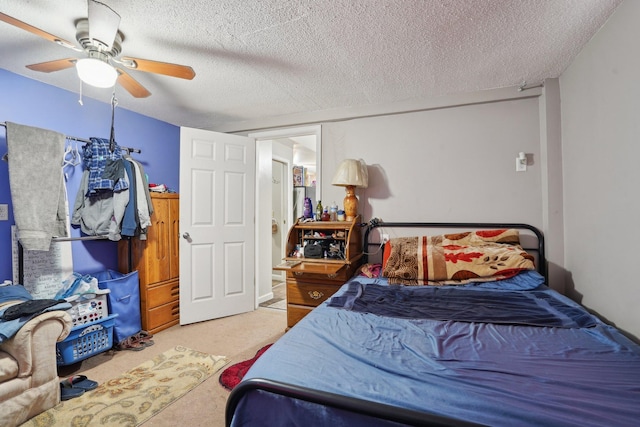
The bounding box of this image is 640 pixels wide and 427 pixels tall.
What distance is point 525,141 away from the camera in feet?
8.43

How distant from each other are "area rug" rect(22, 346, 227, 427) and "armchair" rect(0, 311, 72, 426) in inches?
3.3

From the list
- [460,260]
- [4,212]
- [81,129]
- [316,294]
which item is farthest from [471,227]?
[4,212]

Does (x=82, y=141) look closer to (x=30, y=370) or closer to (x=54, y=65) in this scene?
(x=54, y=65)

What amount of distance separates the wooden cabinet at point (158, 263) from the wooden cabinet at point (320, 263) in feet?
4.01

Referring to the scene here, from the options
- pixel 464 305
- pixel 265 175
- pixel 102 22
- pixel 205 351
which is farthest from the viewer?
pixel 265 175

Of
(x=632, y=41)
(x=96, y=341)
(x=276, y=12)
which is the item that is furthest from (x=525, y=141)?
(x=96, y=341)

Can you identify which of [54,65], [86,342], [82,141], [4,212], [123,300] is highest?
[54,65]

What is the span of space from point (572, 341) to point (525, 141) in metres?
1.89

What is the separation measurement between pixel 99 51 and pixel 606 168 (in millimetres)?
3063

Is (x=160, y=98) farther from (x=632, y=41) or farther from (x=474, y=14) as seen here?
(x=632, y=41)

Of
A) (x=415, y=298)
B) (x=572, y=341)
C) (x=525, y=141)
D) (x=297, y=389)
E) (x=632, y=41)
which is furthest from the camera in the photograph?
(x=525, y=141)

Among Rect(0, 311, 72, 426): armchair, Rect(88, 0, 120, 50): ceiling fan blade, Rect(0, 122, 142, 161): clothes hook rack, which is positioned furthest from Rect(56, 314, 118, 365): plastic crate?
Rect(88, 0, 120, 50): ceiling fan blade

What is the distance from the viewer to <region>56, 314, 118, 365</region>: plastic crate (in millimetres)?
2045

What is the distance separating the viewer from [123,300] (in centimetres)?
256
